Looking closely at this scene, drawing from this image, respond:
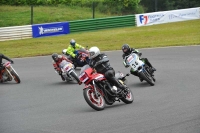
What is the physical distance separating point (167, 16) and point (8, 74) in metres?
23.6

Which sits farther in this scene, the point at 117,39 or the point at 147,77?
the point at 117,39

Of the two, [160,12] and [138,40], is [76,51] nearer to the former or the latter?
[138,40]

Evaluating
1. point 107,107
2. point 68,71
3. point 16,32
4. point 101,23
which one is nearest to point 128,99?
point 107,107

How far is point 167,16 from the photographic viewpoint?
135 feet

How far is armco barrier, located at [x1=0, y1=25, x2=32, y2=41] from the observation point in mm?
35312

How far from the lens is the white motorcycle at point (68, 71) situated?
60.0ft

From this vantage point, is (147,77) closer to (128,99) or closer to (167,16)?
(128,99)

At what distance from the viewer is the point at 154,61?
23172mm

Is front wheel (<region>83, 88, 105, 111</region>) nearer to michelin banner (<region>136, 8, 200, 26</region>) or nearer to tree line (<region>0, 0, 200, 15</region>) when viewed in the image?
michelin banner (<region>136, 8, 200, 26</region>)

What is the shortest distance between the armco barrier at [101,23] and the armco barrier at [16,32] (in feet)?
10.6

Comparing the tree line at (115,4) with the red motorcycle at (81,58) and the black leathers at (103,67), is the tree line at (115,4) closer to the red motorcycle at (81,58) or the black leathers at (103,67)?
the red motorcycle at (81,58)

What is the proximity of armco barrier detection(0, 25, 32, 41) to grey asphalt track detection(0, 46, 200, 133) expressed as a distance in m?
13.0

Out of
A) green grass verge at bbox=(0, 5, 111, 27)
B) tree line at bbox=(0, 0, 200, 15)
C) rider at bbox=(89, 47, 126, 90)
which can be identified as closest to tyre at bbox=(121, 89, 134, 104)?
rider at bbox=(89, 47, 126, 90)

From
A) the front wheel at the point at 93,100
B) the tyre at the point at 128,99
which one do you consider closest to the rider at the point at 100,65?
the tyre at the point at 128,99
